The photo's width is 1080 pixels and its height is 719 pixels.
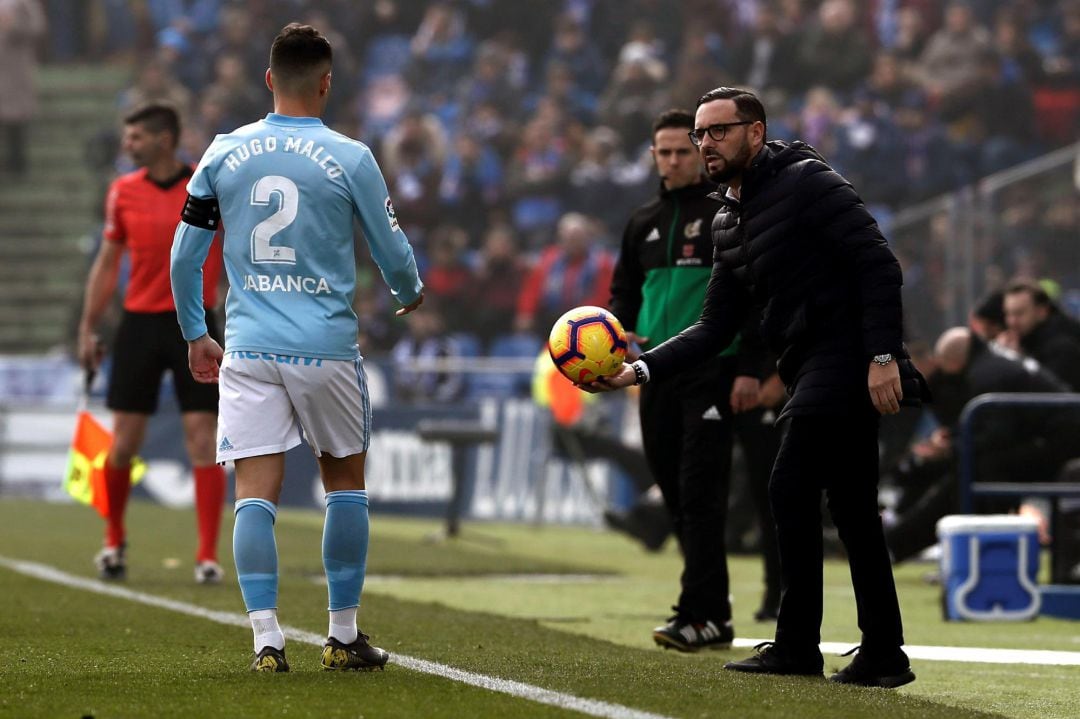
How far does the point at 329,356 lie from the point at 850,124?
16626 millimetres

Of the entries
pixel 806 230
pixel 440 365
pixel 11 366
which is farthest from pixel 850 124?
pixel 806 230

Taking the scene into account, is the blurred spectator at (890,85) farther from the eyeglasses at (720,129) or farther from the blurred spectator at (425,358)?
the eyeglasses at (720,129)

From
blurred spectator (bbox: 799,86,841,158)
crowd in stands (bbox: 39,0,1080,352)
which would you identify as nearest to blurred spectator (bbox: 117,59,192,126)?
crowd in stands (bbox: 39,0,1080,352)

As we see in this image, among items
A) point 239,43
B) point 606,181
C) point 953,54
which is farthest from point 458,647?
point 239,43

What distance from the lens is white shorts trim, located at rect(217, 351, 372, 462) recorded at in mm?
5816

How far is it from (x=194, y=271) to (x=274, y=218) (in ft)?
1.18

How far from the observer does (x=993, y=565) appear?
382 inches

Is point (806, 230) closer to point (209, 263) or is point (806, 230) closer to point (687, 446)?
point (687, 446)

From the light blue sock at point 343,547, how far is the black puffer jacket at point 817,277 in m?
1.49

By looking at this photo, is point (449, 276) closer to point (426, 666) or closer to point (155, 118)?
point (155, 118)

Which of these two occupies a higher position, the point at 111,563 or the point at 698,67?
the point at 698,67

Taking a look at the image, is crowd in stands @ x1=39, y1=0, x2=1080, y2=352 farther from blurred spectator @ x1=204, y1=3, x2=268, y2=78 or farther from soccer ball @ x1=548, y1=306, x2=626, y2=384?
soccer ball @ x1=548, y1=306, x2=626, y2=384

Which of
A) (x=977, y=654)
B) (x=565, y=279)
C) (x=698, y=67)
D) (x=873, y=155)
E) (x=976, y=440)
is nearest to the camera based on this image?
(x=977, y=654)

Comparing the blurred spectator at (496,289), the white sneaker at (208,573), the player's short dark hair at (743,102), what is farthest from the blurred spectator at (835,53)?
the player's short dark hair at (743,102)
